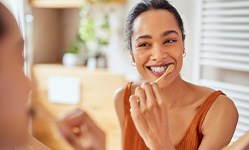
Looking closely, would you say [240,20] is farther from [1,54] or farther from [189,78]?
[1,54]

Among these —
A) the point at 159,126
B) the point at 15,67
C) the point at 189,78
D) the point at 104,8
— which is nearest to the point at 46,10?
the point at 104,8

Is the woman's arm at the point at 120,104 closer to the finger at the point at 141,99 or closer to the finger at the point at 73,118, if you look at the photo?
the finger at the point at 141,99

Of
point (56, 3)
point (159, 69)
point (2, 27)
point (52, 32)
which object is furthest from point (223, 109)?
point (52, 32)

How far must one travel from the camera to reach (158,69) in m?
0.61

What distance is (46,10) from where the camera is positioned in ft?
6.35

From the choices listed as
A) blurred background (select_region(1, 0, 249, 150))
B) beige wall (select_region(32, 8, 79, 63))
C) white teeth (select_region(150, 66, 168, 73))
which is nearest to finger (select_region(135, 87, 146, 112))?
white teeth (select_region(150, 66, 168, 73))

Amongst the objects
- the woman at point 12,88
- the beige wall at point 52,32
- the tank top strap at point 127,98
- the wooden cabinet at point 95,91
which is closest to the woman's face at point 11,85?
the woman at point 12,88

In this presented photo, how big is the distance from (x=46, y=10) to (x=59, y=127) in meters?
1.67

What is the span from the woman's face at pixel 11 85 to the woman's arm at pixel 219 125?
1.25 feet

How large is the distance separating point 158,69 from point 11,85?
1.17ft

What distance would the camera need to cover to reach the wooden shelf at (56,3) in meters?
1.76

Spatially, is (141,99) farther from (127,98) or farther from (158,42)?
(127,98)

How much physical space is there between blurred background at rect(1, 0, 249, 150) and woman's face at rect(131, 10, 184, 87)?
33 cm

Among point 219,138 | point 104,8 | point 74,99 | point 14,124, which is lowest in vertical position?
point 74,99
